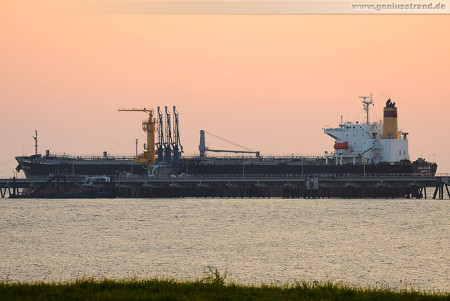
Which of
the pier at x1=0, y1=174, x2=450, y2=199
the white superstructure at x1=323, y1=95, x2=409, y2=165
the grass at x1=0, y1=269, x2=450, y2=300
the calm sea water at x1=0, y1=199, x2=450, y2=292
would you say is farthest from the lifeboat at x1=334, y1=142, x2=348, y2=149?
the grass at x1=0, y1=269, x2=450, y2=300

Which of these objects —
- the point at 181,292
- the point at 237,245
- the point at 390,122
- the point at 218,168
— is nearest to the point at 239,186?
the point at 218,168

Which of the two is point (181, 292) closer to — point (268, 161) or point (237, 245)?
point (237, 245)

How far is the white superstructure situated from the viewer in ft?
394

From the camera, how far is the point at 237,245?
161 feet

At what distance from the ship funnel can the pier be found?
344 inches

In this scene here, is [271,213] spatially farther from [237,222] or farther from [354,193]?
[354,193]

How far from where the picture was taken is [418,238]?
5428 cm

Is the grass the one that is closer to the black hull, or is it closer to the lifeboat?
the black hull

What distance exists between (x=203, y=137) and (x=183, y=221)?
77215 mm

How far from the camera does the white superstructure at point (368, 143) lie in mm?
120000

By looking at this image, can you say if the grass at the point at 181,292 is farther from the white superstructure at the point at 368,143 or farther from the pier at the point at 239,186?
the white superstructure at the point at 368,143

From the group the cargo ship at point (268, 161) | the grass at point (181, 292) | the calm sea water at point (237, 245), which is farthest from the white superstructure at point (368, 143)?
the grass at point (181, 292)

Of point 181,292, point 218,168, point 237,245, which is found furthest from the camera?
point 218,168

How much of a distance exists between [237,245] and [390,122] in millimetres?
75600
